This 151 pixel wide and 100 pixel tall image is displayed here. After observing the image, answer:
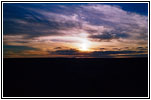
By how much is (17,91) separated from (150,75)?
471cm

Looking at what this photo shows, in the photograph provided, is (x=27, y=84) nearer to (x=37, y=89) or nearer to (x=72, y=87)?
(x=37, y=89)

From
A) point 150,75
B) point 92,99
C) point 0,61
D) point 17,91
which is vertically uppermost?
point 0,61

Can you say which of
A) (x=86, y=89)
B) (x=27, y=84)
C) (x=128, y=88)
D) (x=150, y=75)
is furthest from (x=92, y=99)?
(x=27, y=84)

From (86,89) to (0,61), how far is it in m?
3.32

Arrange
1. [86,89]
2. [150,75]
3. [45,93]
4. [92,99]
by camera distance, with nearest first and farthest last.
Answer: [92,99] < [150,75] < [45,93] < [86,89]

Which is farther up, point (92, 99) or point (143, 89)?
point (92, 99)

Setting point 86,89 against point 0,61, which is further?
point 86,89

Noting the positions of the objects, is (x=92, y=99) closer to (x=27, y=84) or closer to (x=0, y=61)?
(x=0, y=61)

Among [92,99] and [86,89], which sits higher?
[92,99]

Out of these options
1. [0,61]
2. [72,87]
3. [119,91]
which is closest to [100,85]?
[119,91]

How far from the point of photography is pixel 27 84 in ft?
19.4

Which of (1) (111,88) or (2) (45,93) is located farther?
(1) (111,88)

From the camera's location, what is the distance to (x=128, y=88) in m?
5.34

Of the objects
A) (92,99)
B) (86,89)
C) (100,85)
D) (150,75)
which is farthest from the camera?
(100,85)
